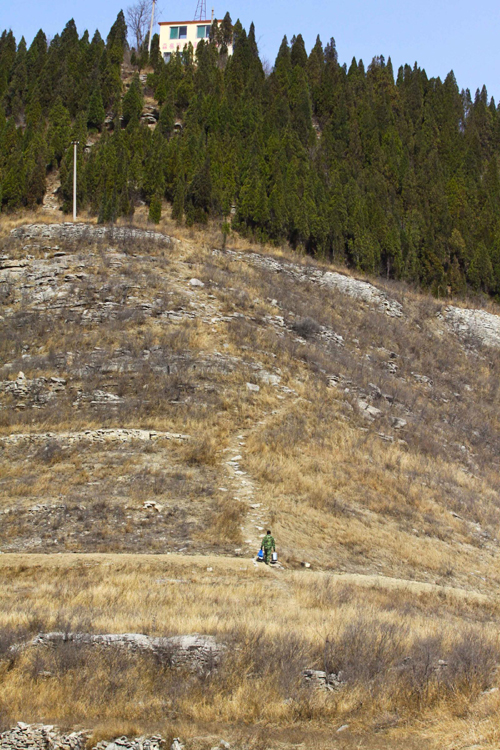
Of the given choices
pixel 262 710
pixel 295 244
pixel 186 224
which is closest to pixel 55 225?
pixel 186 224

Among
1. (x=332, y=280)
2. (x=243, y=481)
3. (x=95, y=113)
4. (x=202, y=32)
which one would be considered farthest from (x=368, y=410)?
(x=202, y=32)

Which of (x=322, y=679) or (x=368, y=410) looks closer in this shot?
(x=322, y=679)

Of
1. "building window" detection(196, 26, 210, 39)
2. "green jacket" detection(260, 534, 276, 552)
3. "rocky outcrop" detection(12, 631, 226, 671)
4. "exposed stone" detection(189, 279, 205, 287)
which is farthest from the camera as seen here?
"building window" detection(196, 26, 210, 39)

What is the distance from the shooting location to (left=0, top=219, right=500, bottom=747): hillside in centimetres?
635

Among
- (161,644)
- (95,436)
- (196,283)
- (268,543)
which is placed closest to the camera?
(161,644)

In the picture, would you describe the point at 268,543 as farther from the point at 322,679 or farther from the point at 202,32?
the point at 202,32

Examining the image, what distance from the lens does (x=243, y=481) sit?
15.5m

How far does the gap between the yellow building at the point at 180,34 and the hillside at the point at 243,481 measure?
42.2m

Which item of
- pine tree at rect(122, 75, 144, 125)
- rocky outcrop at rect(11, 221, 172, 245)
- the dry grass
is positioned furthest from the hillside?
pine tree at rect(122, 75, 144, 125)

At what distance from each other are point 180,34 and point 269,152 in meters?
34.3

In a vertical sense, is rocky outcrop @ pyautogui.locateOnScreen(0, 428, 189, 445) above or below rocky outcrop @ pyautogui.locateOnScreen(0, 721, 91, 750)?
below

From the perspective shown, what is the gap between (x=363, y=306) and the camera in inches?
1254

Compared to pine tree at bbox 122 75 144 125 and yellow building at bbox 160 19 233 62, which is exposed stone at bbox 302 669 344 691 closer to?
pine tree at bbox 122 75 144 125

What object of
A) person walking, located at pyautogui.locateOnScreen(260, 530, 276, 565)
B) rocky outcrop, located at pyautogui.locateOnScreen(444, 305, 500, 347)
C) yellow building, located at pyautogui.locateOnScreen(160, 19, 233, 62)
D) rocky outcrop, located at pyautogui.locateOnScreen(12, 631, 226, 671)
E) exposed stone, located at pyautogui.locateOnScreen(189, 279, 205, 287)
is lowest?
person walking, located at pyautogui.locateOnScreen(260, 530, 276, 565)
